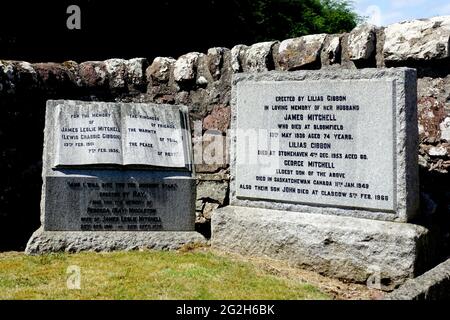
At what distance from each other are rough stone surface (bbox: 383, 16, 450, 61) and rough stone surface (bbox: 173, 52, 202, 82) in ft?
6.90

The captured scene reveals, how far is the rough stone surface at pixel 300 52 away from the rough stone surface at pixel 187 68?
101cm

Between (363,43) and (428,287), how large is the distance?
90.9 inches

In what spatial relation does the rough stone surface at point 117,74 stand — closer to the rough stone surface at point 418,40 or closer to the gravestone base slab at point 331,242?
the gravestone base slab at point 331,242

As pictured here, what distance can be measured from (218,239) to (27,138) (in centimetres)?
244

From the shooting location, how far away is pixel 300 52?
542cm

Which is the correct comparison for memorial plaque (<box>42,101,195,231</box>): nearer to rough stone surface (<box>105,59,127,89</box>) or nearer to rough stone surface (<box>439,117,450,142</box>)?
rough stone surface (<box>105,59,127,89</box>)

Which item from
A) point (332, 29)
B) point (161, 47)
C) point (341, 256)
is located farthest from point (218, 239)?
point (332, 29)

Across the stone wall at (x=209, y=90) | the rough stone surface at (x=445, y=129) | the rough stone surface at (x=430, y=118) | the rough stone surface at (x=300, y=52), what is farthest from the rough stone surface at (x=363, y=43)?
the rough stone surface at (x=445, y=129)

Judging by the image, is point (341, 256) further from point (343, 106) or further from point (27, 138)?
point (27, 138)

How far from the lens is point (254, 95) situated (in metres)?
4.96

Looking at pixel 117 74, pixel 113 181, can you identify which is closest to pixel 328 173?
pixel 113 181

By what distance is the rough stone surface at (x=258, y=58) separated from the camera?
5.64 meters

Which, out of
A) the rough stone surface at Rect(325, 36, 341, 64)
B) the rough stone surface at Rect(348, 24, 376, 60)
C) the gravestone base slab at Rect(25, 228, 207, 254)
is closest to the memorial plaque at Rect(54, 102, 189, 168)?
the gravestone base slab at Rect(25, 228, 207, 254)

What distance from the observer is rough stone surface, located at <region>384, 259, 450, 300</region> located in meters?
3.45
